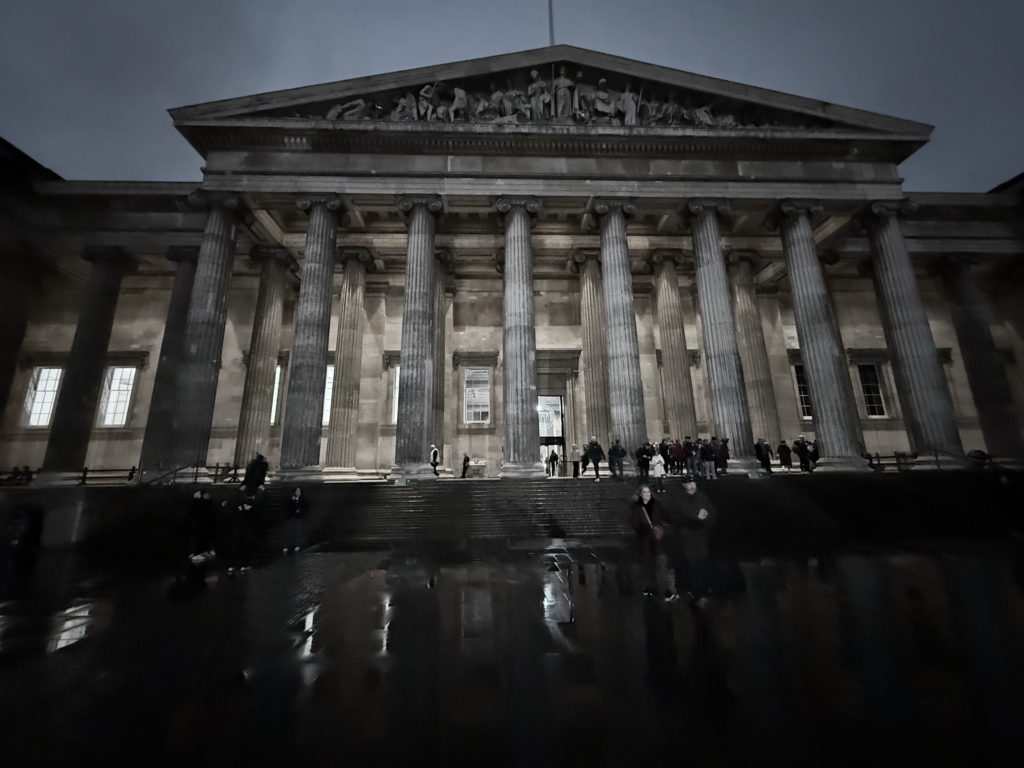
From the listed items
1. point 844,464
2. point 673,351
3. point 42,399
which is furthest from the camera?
point 673,351

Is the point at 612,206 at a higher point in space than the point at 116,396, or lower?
higher

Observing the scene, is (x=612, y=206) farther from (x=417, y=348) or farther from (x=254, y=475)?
(x=254, y=475)

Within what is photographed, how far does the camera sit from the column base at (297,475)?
47.5 ft

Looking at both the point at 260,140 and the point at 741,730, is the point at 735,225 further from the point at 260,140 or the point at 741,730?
the point at 741,730

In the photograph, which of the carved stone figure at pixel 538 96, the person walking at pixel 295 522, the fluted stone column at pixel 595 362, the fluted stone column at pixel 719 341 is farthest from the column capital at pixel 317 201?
the fluted stone column at pixel 719 341

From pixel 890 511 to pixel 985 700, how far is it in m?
11.1

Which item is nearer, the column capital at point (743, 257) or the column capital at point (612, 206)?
the column capital at point (612, 206)

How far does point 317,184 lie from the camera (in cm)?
1723

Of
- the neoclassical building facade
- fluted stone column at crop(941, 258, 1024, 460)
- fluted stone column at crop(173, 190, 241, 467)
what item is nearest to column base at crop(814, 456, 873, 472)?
the neoclassical building facade

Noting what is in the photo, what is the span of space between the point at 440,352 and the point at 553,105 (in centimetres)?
1097

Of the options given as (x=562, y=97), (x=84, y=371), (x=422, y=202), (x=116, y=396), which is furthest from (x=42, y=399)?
(x=562, y=97)

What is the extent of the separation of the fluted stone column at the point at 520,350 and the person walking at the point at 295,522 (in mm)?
6181

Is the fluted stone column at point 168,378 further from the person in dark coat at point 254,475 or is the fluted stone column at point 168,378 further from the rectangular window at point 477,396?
the rectangular window at point 477,396

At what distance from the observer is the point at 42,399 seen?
19609 mm
